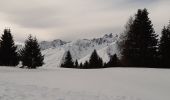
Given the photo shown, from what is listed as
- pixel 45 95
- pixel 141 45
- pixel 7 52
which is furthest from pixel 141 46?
pixel 45 95

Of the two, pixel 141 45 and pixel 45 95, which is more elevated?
pixel 141 45

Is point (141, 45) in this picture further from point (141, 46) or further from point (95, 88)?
point (95, 88)

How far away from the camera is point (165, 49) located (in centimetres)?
4219

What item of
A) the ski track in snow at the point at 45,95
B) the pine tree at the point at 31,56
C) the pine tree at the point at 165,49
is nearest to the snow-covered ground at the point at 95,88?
the ski track in snow at the point at 45,95

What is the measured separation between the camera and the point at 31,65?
44.8m

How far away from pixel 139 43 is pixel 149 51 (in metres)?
2.05

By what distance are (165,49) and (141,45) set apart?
6358 millimetres

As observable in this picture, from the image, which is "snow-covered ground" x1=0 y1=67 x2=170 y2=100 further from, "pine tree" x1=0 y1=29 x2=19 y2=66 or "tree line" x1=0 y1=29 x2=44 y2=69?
"pine tree" x1=0 y1=29 x2=19 y2=66

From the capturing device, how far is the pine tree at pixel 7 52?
45.4 m

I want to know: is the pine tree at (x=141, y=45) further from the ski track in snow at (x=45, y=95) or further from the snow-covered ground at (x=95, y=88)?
the ski track in snow at (x=45, y=95)

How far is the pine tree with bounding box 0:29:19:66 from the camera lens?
4541 cm

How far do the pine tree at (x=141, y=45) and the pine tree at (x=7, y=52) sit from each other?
68.9 feet

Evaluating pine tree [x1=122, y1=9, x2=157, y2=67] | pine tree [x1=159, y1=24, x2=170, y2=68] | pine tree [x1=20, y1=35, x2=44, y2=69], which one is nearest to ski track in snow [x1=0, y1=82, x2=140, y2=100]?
pine tree [x1=122, y1=9, x2=157, y2=67]

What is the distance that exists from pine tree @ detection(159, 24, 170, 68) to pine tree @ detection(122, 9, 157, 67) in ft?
8.44
